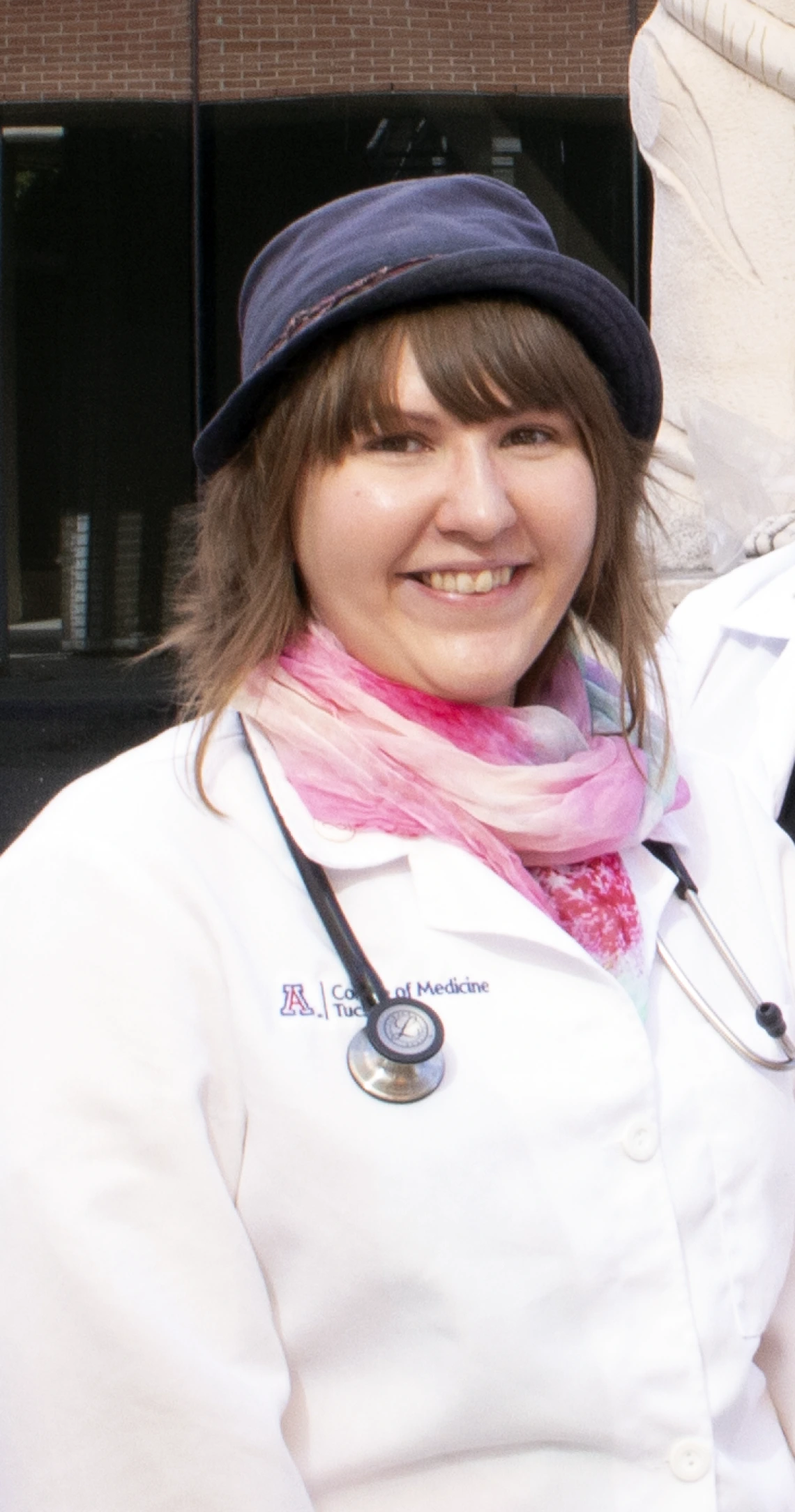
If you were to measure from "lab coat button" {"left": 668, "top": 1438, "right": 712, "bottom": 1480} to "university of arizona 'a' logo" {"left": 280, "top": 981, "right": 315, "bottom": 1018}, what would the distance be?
0.44m

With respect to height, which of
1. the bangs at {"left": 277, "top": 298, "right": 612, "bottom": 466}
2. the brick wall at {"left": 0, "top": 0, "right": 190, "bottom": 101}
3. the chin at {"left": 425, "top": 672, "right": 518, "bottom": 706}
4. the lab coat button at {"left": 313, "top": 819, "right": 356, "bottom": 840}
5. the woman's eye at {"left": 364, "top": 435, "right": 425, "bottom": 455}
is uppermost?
the bangs at {"left": 277, "top": 298, "right": 612, "bottom": 466}

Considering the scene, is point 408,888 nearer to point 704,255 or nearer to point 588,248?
point 704,255

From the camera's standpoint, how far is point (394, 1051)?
117 cm

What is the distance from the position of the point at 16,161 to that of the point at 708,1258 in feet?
27.0

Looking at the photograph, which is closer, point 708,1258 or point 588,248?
point 708,1258

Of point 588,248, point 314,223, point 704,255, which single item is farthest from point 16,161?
Answer: point 314,223

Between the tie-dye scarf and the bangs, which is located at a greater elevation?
the bangs

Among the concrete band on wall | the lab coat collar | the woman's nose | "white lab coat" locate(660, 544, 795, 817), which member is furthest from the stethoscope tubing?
the concrete band on wall

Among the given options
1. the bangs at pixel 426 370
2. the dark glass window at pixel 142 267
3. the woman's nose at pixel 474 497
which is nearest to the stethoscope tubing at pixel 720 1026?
the woman's nose at pixel 474 497

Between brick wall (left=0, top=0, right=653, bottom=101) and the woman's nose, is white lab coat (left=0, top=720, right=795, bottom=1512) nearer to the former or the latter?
the woman's nose

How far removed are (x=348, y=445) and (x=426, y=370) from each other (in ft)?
0.30

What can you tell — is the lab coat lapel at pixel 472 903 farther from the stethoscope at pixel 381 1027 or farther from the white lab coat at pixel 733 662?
the white lab coat at pixel 733 662

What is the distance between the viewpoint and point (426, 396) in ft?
4.32

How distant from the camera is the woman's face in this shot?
134cm
